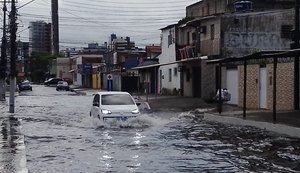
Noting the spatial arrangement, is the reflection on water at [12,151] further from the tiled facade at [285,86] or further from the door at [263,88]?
the door at [263,88]

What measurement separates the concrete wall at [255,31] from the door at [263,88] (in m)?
12.8

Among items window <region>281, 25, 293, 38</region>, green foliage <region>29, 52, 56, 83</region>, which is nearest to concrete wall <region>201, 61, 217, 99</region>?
window <region>281, 25, 293, 38</region>

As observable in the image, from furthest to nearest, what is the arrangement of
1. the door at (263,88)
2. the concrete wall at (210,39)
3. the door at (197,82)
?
1. the door at (197,82)
2. the concrete wall at (210,39)
3. the door at (263,88)

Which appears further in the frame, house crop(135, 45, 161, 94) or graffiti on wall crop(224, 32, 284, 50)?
house crop(135, 45, 161, 94)

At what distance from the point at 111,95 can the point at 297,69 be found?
887 cm

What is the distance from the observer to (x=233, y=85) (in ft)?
125

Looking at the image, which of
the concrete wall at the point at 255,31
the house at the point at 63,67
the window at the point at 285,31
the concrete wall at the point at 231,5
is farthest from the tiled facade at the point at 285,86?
the house at the point at 63,67

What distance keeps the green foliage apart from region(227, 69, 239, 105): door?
430 ft

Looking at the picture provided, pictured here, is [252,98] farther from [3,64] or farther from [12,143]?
[3,64]

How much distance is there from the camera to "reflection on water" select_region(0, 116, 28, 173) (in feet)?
41.3

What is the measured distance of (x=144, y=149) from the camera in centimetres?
1623

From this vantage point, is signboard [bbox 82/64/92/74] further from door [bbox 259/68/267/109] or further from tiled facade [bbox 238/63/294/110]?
door [bbox 259/68/267/109]

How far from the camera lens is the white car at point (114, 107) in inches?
930

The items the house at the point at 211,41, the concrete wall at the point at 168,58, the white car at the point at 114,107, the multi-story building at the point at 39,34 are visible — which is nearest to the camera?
the white car at the point at 114,107
